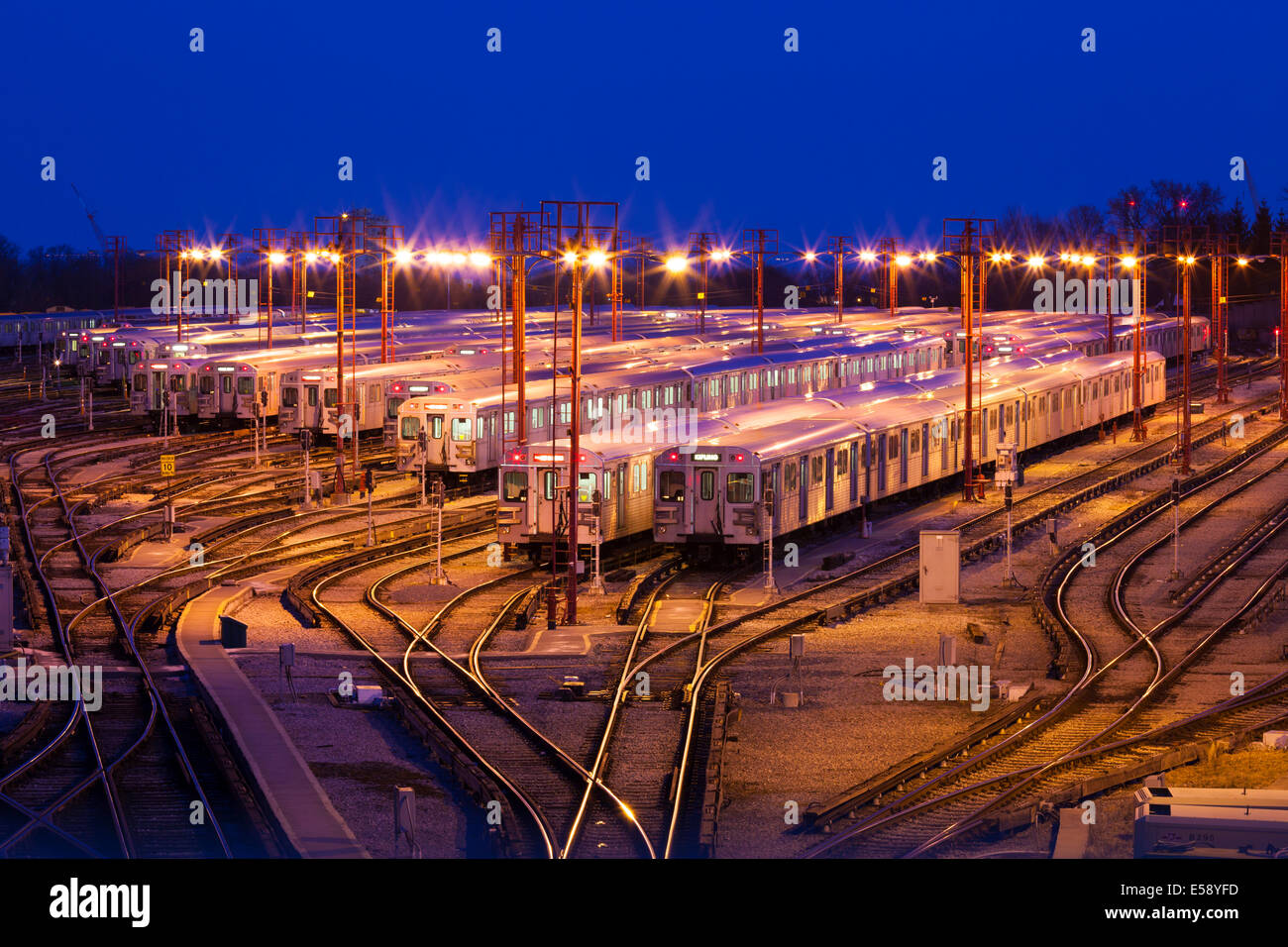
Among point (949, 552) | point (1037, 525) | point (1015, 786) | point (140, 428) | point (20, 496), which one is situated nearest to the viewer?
point (1015, 786)

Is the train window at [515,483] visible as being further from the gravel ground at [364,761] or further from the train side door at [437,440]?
the train side door at [437,440]

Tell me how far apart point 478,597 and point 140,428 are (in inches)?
1252

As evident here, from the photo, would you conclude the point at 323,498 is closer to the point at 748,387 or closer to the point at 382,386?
the point at 382,386

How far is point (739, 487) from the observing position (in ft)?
103

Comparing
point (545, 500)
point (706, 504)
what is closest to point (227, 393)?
point (545, 500)

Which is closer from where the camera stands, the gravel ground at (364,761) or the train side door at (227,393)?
the gravel ground at (364,761)

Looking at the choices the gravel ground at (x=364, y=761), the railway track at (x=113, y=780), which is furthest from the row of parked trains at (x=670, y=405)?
the railway track at (x=113, y=780)

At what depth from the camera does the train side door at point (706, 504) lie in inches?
1249

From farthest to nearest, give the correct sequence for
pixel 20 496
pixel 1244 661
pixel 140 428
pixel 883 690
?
pixel 140 428, pixel 20 496, pixel 1244 661, pixel 883 690

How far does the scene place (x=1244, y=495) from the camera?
44312 mm

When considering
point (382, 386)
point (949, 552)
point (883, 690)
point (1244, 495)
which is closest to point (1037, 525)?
point (1244, 495)

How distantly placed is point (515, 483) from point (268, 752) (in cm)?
1447

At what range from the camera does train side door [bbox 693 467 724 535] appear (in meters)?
31.7

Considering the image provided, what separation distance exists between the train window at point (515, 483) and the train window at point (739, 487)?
3.74 meters
